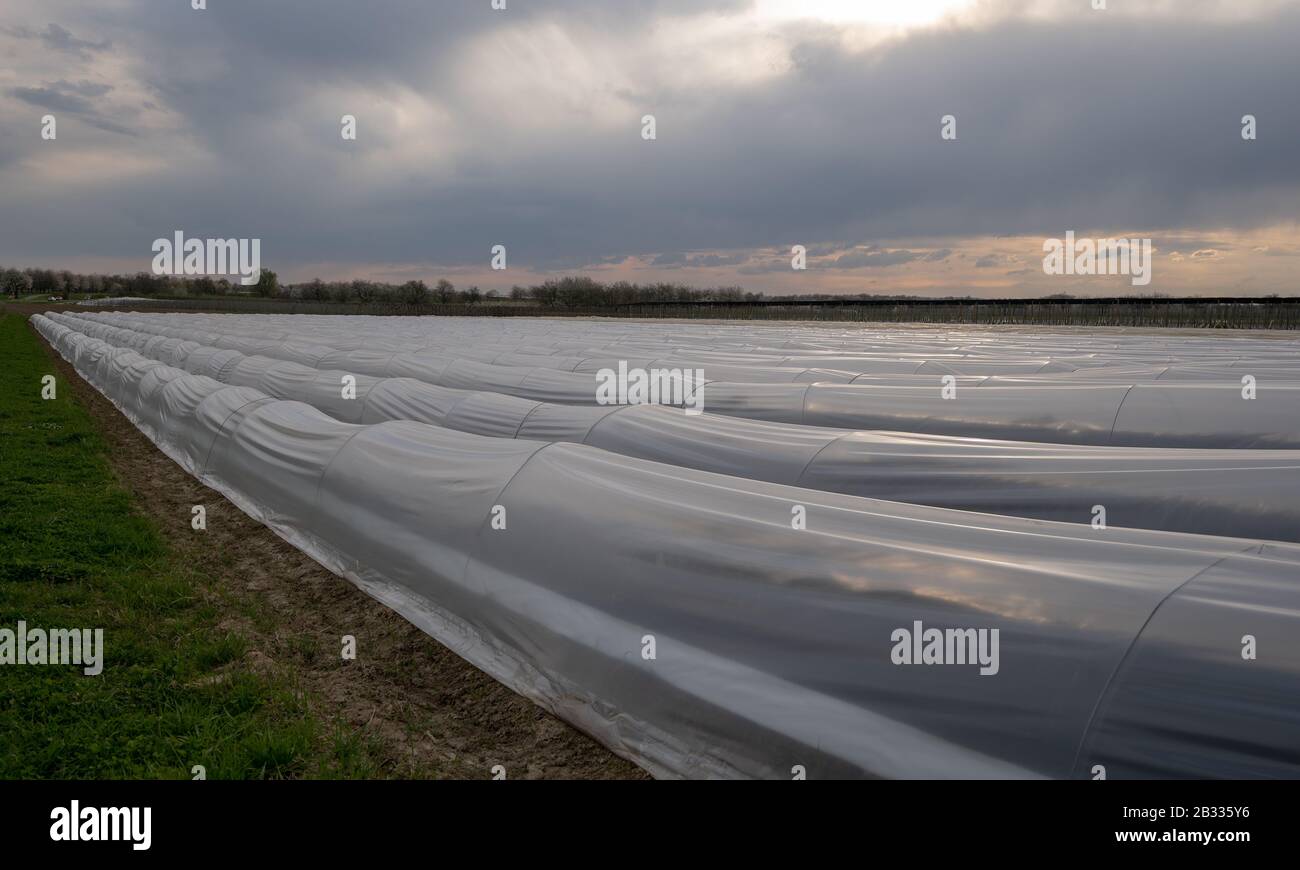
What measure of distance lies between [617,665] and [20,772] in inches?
Answer: 123

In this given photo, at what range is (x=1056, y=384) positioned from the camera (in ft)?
29.0

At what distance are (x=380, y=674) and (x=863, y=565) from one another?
350 cm

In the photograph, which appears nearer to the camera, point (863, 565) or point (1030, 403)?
point (863, 565)

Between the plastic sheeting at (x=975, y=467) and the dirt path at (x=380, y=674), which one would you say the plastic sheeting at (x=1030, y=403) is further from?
the dirt path at (x=380, y=674)

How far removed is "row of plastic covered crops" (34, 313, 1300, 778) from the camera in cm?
293

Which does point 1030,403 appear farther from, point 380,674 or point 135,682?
point 135,682

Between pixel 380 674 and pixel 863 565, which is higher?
pixel 863 565

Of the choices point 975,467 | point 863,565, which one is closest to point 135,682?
point 863,565

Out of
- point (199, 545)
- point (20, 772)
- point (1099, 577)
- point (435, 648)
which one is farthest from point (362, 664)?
point (1099, 577)

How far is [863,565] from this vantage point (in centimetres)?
376

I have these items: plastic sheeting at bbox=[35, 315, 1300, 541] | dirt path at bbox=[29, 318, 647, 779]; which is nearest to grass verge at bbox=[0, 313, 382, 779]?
dirt path at bbox=[29, 318, 647, 779]

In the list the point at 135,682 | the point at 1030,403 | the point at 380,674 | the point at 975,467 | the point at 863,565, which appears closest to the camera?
the point at 863,565

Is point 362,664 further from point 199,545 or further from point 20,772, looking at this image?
point 199,545

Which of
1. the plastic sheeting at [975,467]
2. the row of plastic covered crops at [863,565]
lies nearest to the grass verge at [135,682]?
the row of plastic covered crops at [863,565]
